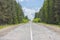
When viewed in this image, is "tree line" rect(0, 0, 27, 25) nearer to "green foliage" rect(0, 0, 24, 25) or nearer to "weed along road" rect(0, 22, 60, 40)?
"green foliage" rect(0, 0, 24, 25)

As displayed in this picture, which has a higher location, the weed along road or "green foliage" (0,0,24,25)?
the weed along road

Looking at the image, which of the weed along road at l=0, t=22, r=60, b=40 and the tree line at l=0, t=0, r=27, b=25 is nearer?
the weed along road at l=0, t=22, r=60, b=40

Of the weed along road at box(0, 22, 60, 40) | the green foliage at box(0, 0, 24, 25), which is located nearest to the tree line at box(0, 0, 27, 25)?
the green foliage at box(0, 0, 24, 25)

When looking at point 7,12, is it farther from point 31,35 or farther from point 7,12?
point 31,35

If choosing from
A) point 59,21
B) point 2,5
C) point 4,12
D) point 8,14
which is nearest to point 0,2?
point 2,5

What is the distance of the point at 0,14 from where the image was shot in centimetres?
5675

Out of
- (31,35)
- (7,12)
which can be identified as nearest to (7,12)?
(7,12)

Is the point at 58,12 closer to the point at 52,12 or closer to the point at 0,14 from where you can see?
the point at 52,12

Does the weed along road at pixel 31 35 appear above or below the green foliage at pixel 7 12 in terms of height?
above

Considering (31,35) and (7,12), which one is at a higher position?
(31,35)

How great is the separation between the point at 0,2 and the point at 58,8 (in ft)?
56.2

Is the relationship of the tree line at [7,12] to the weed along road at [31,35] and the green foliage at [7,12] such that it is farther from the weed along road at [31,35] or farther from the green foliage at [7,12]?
the weed along road at [31,35]

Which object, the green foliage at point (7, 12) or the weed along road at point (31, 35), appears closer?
the weed along road at point (31, 35)

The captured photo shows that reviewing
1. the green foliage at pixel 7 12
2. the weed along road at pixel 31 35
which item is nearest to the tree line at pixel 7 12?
the green foliage at pixel 7 12
